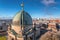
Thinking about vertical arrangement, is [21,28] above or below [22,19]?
below

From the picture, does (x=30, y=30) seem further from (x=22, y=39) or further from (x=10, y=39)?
(x=10, y=39)

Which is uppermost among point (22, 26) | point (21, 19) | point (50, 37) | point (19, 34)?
point (21, 19)

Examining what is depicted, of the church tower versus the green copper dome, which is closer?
the church tower

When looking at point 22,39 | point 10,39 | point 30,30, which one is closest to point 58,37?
point 30,30

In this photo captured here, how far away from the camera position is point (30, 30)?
11.8 m

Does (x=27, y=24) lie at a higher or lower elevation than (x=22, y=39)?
higher

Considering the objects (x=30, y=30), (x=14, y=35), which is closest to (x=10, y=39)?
(x=14, y=35)

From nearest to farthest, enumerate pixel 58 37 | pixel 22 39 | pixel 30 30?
pixel 22 39, pixel 30 30, pixel 58 37

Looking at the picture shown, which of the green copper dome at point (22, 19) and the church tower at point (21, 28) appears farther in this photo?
the green copper dome at point (22, 19)

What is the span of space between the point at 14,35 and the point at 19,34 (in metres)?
0.66

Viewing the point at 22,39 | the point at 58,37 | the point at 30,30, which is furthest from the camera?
the point at 58,37

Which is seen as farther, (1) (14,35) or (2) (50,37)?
(2) (50,37)

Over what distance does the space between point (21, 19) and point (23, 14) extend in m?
0.64

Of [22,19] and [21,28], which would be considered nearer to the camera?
[21,28]
